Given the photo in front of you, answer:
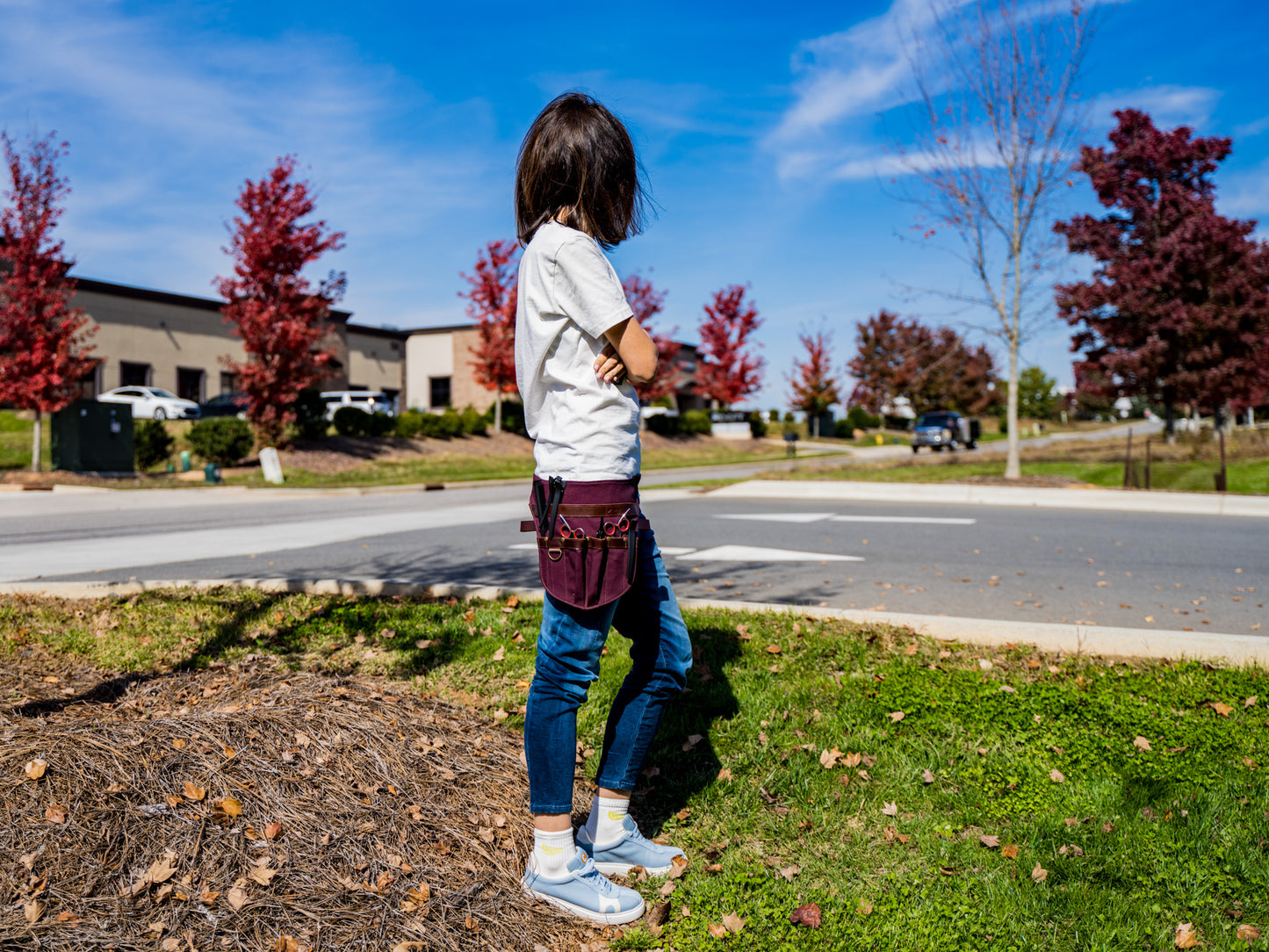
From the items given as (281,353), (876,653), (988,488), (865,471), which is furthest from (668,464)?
(876,653)

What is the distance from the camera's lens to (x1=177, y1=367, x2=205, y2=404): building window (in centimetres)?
3719

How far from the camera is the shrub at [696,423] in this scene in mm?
44250

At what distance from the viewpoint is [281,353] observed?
22.3 meters

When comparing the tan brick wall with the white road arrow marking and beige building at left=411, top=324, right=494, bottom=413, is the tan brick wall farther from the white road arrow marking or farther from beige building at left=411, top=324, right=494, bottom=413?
the white road arrow marking

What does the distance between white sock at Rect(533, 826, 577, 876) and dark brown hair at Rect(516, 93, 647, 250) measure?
170cm

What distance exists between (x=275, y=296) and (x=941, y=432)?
94.0 ft

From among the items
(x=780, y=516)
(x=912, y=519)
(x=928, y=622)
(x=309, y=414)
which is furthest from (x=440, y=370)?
(x=928, y=622)

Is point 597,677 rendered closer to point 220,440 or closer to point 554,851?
point 554,851

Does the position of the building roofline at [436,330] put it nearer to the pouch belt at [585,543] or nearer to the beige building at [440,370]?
the beige building at [440,370]

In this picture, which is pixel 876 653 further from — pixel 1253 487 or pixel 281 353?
pixel 281 353

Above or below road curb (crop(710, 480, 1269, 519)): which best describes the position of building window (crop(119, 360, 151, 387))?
above

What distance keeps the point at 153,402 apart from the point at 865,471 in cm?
2586

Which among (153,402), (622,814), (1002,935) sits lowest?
(1002,935)

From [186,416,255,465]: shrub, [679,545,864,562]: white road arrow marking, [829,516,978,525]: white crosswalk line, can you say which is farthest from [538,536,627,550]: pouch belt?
[186,416,255,465]: shrub
